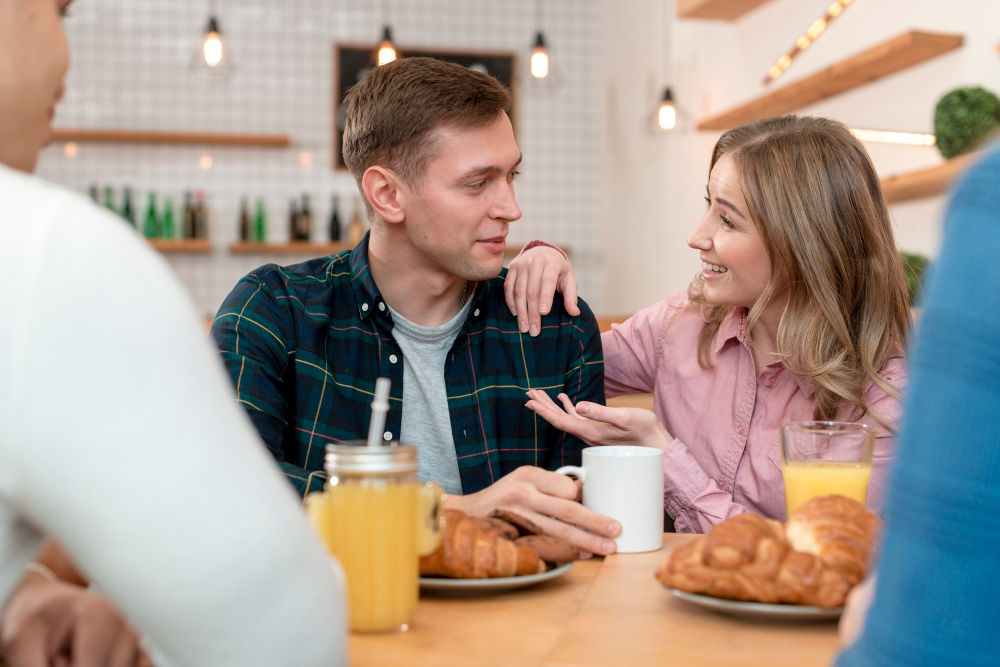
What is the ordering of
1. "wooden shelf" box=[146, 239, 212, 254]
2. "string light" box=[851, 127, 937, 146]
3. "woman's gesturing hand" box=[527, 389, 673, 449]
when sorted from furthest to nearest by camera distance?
"wooden shelf" box=[146, 239, 212, 254] → "string light" box=[851, 127, 937, 146] → "woman's gesturing hand" box=[527, 389, 673, 449]

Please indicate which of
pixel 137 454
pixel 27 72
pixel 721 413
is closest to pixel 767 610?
pixel 137 454

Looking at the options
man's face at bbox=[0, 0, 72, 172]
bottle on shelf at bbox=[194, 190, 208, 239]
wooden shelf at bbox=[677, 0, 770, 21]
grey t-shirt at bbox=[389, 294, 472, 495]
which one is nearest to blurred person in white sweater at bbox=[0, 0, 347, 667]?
man's face at bbox=[0, 0, 72, 172]

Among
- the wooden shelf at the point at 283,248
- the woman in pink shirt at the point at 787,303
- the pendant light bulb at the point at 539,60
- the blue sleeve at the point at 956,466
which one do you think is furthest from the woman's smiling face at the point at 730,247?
the wooden shelf at the point at 283,248

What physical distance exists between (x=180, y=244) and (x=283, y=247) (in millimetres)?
493

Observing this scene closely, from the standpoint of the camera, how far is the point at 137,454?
1.63 feet

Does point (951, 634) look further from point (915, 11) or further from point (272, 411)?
point (915, 11)

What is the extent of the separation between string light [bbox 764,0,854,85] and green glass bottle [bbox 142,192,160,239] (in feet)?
9.84

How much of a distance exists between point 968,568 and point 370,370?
1218mm

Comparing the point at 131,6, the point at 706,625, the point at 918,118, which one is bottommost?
the point at 706,625

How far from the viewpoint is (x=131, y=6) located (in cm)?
469

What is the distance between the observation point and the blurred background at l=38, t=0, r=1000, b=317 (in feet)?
14.3

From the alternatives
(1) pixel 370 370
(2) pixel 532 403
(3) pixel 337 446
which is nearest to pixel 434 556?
(3) pixel 337 446

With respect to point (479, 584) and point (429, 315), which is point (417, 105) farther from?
point (479, 584)

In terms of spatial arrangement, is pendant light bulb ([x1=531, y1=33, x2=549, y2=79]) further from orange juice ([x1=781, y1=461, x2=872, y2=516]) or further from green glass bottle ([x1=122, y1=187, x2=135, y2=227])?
orange juice ([x1=781, y1=461, x2=872, y2=516])
